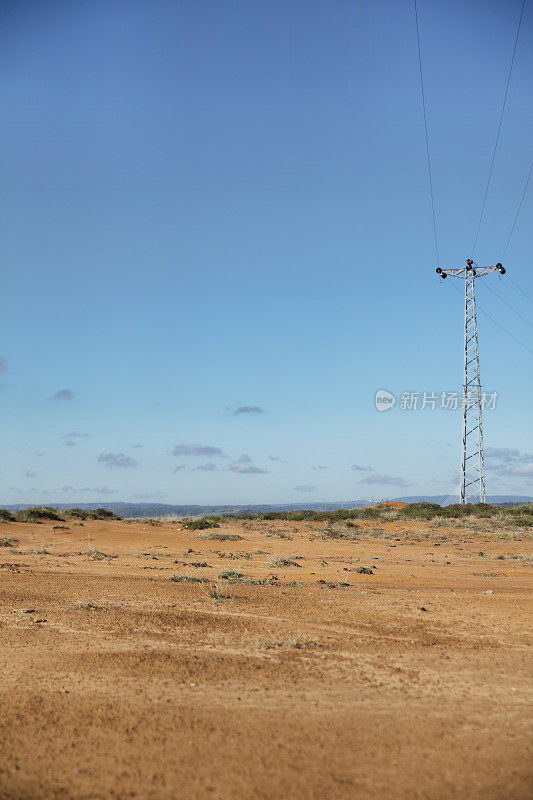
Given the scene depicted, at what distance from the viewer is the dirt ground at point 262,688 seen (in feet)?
14.5

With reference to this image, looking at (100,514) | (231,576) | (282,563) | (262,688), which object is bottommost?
(100,514)

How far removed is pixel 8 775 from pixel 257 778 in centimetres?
203

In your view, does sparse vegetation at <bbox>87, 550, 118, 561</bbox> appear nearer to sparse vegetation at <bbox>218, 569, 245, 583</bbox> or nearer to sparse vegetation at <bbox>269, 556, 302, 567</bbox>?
sparse vegetation at <bbox>269, 556, 302, 567</bbox>

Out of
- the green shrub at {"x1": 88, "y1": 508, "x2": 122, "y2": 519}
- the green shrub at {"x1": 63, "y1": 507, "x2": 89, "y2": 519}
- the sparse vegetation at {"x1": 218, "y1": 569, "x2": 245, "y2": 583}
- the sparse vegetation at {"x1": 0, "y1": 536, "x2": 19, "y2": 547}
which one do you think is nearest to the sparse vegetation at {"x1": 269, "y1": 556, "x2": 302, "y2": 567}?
the sparse vegetation at {"x1": 218, "y1": 569, "x2": 245, "y2": 583}

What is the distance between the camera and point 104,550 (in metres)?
22.4

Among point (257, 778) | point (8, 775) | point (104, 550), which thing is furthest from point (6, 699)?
point (104, 550)

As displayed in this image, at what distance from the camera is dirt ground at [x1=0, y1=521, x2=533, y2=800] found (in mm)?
4430

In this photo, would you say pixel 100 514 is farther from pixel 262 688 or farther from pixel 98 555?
pixel 262 688

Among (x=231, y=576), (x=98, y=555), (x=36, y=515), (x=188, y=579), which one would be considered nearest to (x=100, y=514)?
(x=36, y=515)

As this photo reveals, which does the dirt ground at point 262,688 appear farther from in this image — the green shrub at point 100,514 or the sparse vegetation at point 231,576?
the green shrub at point 100,514

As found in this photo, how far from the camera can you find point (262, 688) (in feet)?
20.9

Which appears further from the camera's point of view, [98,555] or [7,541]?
[7,541]

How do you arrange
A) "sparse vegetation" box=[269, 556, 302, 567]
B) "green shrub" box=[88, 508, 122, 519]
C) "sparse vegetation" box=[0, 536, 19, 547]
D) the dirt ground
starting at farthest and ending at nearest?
"green shrub" box=[88, 508, 122, 519] < "sparse vegetation" box=[0, 536, 19, 547] < "sparse vegetation" box=[269, 556, 302, 567] < the dirt ground

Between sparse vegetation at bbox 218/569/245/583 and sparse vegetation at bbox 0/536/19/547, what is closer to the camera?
sparse vegetation at bbox 218/569/245/583
